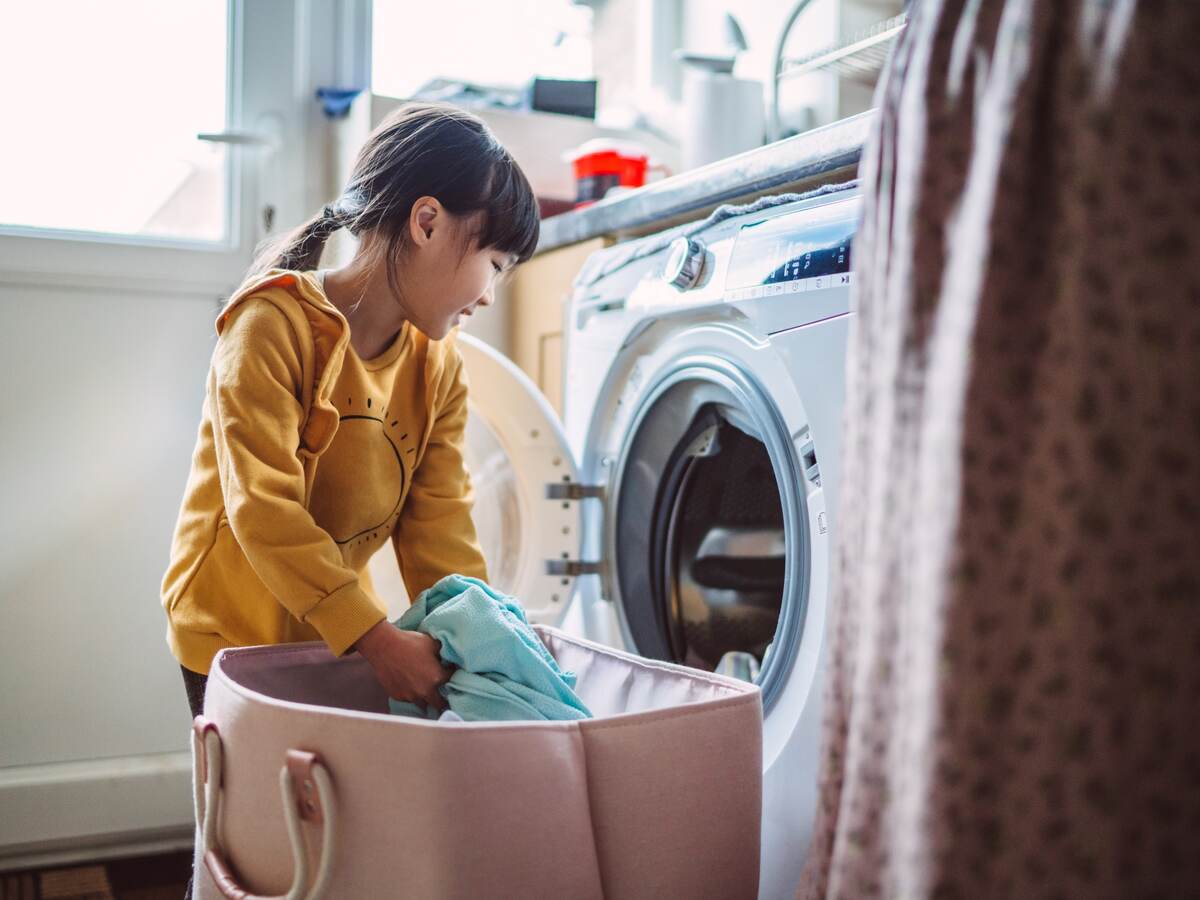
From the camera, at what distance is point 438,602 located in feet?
3.27

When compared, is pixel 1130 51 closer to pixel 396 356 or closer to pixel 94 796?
pixel 396 356

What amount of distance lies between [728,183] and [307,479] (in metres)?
0.55

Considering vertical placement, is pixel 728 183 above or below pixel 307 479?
above

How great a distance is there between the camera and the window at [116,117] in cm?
170

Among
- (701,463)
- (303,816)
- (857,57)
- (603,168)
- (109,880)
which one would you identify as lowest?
(109,880)

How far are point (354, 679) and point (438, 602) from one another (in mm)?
121

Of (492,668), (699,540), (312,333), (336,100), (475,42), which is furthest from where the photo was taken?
(475,42)

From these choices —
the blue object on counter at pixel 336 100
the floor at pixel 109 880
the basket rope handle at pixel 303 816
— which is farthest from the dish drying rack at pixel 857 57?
the floor at pixel 109 880

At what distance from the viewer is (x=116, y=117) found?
1776 millimetres

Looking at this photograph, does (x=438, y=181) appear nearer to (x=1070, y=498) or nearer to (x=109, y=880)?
(x=1070, y=498)

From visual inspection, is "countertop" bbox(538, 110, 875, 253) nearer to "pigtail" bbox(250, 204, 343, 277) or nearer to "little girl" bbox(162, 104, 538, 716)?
"little girl" bbox(162, 104, 538, 716)

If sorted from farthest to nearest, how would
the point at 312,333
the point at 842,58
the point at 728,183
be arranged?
the point at 842,58, the point at 728,183, the point at 312,333

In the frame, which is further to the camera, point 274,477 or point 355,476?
point 355,476

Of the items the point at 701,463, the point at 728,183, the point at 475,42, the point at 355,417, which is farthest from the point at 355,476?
the point at 475,42
